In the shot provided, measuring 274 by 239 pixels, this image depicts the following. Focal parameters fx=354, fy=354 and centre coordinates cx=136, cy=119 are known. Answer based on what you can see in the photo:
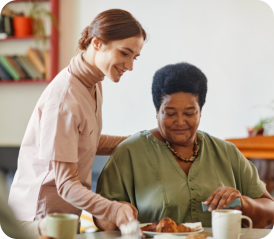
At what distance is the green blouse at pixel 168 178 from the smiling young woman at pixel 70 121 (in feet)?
0.44

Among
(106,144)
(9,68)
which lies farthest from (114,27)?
(9,68)

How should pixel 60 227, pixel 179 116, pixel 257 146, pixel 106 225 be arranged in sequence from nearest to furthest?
pixel 60 227 < pixel 106 225 < pixel 179 116 < pixel 257 146

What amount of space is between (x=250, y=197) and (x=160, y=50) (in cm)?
217

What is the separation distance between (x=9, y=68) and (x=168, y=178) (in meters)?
2.78

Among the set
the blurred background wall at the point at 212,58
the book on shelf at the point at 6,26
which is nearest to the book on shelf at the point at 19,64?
the book on shelf at the point at 6,26

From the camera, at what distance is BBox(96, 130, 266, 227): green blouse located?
4.31ft

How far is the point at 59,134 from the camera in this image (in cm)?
118

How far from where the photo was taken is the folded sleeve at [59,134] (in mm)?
1169

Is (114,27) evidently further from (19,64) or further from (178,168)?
(19,64)

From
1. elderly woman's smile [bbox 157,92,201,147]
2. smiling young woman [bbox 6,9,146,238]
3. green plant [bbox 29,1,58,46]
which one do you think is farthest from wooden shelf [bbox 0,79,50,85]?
elderly woman's smile [bbox 157,92,201,147]

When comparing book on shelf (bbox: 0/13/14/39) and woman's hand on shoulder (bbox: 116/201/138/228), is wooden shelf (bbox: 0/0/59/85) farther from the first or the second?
woman's hand on shoulder (bbox: 116/201/138/228)

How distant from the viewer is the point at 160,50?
10.9ft

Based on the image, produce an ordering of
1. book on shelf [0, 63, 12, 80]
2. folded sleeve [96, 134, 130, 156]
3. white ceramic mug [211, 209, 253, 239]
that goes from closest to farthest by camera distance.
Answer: white ceramic mug [211, 209, 253, 239] < folded sleeve [96, 134, 130, 156] < book on shelf [0, 63, 12, 80]

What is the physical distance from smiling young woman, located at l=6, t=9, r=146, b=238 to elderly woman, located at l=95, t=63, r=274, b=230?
15cm
